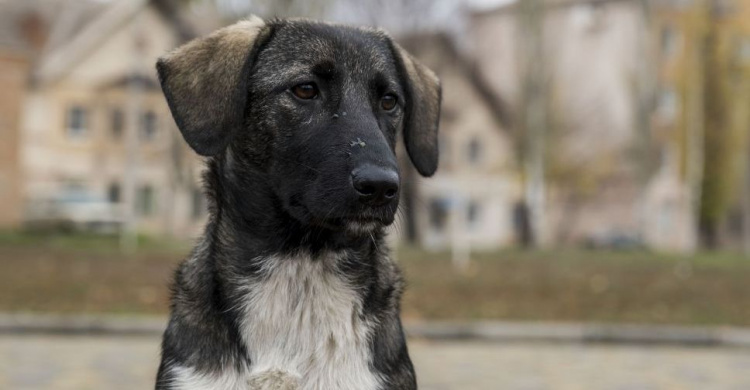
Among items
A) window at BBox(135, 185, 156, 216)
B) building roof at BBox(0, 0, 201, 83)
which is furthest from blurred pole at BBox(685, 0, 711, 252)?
window at BBox(135, 185, 156, 216)

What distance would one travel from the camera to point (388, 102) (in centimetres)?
471

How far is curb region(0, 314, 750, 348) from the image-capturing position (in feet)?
40.3

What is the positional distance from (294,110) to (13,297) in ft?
35.6

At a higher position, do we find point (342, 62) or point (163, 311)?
point (342, 62)

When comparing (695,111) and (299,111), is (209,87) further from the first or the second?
(695,111)

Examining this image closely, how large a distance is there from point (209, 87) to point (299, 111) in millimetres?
387

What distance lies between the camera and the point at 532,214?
34.3 meters

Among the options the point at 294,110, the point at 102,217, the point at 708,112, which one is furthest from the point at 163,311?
the point at 708,112

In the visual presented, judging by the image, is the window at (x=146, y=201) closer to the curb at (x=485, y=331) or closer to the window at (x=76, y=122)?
the window at (x=76, y=122)

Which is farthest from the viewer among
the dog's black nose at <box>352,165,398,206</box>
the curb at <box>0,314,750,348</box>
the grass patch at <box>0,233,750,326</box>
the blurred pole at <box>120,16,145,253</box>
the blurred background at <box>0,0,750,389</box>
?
the blurred pole at <box>120,16,145,253</box>

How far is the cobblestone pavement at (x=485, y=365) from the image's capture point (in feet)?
29.8

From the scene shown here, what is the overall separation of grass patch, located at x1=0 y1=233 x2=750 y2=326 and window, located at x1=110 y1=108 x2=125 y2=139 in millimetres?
33892

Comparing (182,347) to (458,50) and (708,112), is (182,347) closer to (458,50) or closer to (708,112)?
(458,50)

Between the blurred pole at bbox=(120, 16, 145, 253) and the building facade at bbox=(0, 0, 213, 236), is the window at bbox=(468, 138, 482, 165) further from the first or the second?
the blurred pole at bbox=(120, 16, 145, 253)
